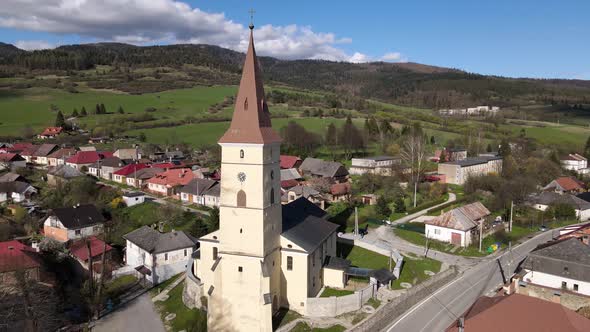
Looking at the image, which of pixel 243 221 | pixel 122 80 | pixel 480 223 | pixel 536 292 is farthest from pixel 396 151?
pixel 122 80

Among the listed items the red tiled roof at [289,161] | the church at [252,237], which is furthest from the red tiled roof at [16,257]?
the red tiled roof at [289,161]

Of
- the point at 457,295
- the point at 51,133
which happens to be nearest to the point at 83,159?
the point at 51,133

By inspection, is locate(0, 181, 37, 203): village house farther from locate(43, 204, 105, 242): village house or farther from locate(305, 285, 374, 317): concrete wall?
locate(305, 285, 374, 317): concrete wall

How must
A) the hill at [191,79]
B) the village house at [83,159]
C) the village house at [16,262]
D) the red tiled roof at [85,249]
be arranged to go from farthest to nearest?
1. the hill at [191,79]
2. the village house at [83,159]
3. the red tiled roof at [85,249]
4. the village house at [16,262]

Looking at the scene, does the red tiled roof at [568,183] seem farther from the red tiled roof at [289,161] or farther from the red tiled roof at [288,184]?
the red tiled roof at [289,161]

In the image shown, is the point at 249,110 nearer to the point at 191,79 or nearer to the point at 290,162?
the point at 290,162

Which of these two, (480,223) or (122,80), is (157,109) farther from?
(480,223)
